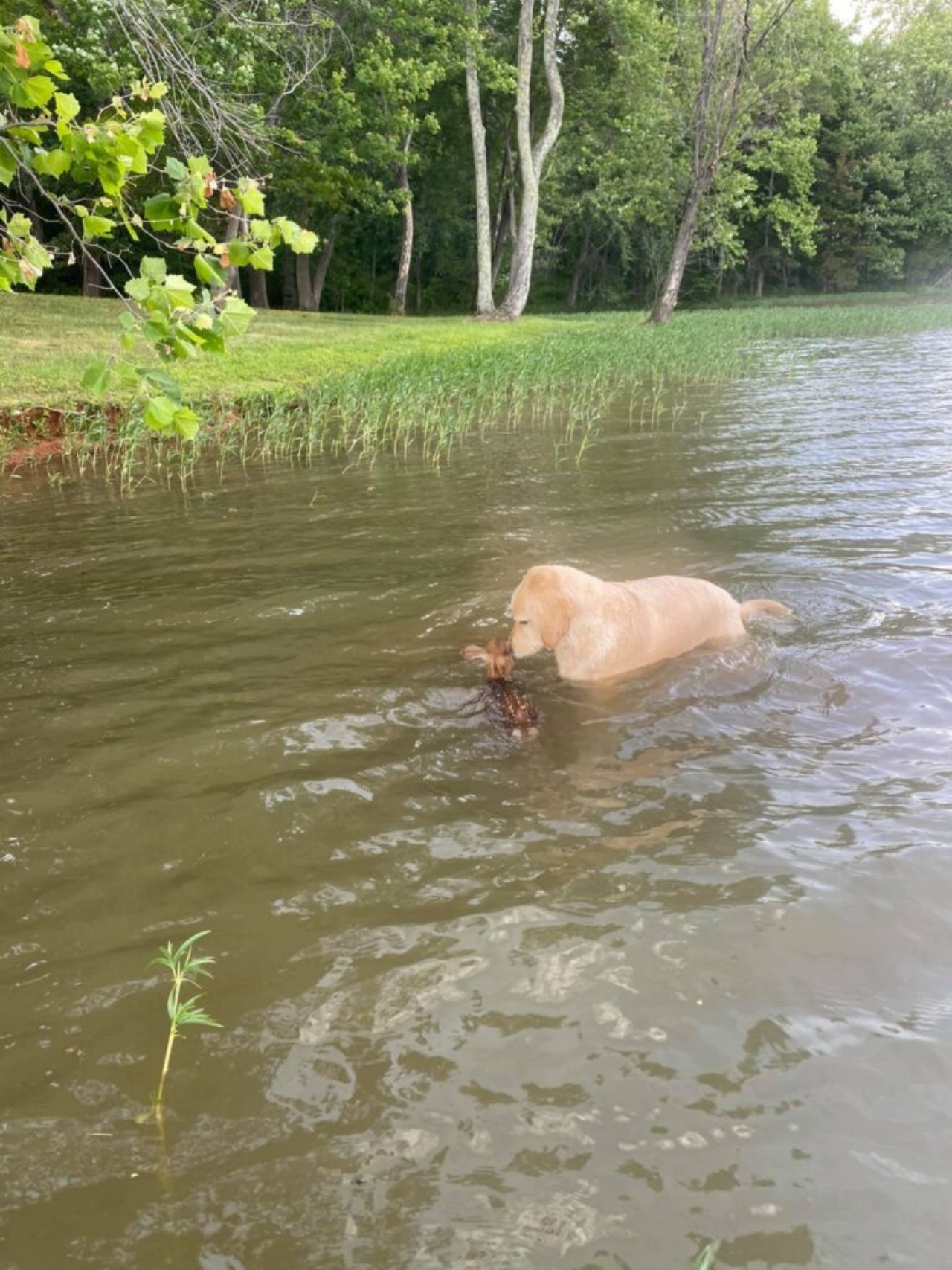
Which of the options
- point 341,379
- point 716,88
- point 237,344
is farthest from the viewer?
point 716,88

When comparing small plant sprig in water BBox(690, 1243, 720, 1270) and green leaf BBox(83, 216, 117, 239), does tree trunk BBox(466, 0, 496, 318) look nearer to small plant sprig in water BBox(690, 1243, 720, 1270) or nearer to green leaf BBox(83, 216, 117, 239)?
green leaf BBox(83, 216, 117, 239)

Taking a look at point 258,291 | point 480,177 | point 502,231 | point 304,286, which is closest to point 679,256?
point 480,177

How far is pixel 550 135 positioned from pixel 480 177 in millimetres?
2881

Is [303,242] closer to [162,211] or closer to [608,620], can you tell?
[162,211]

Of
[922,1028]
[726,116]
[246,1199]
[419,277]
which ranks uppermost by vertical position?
[726,116]

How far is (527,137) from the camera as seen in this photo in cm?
2920

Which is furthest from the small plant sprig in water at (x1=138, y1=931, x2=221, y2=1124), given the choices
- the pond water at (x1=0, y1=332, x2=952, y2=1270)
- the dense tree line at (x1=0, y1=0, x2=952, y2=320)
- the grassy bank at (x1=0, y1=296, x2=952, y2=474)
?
the grassy bank at (x1=0, y1=296, x2=952, y2=474)

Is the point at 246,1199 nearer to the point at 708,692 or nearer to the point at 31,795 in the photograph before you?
the point at 31,795

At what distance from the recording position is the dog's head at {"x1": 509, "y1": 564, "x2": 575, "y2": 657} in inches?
179

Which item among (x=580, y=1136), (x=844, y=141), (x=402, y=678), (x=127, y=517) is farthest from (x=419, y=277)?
(x=580, y=1136)

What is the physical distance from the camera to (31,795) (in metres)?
3.85

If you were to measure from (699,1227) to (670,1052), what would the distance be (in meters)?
0.52

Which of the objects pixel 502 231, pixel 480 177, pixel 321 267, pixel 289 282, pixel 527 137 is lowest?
pixel 289 282

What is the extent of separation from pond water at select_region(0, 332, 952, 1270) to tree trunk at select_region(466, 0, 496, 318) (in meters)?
27.6
